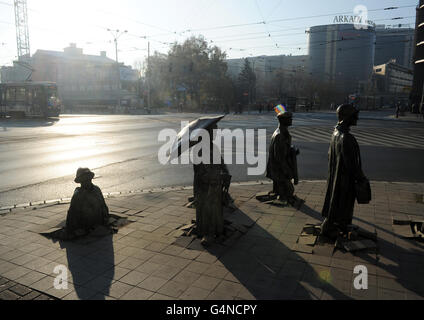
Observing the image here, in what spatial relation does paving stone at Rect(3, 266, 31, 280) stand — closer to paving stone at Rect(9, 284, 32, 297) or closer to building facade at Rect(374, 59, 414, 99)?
paving stone at Rect(9, 284, 32, 297)

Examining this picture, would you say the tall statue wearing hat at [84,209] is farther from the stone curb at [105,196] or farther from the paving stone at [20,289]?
the stone curb at [105,196]

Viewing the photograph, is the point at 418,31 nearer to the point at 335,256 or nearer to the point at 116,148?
the point at 116,148

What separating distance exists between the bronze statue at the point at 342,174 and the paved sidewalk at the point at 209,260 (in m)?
0.46

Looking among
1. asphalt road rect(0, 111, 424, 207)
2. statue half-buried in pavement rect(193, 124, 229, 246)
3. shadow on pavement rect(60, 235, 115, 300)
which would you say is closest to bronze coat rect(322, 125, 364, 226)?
statue half-buried in pavement rect(193, 124, 229, 246)

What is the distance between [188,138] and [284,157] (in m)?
2.69

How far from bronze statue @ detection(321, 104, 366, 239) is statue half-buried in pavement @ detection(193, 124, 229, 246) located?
154 cm

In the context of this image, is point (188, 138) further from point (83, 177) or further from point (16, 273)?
point (16, 273)

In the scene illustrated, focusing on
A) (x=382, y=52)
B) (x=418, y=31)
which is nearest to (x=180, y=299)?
(x=418, y=31)

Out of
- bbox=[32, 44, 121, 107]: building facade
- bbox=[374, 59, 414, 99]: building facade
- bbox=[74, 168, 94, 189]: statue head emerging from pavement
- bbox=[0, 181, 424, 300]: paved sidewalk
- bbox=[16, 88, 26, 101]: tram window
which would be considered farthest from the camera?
bbox=[374, 59, 414, 99]: building facade

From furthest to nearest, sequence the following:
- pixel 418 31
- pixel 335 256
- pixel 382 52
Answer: pixel 382 52
pixel 418 31
pixel 335 256

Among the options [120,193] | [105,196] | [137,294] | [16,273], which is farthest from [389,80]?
[16,273]

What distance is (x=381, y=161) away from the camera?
36.9ft

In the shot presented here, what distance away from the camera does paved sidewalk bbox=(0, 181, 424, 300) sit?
347cm

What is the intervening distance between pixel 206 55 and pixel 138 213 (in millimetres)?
62419
